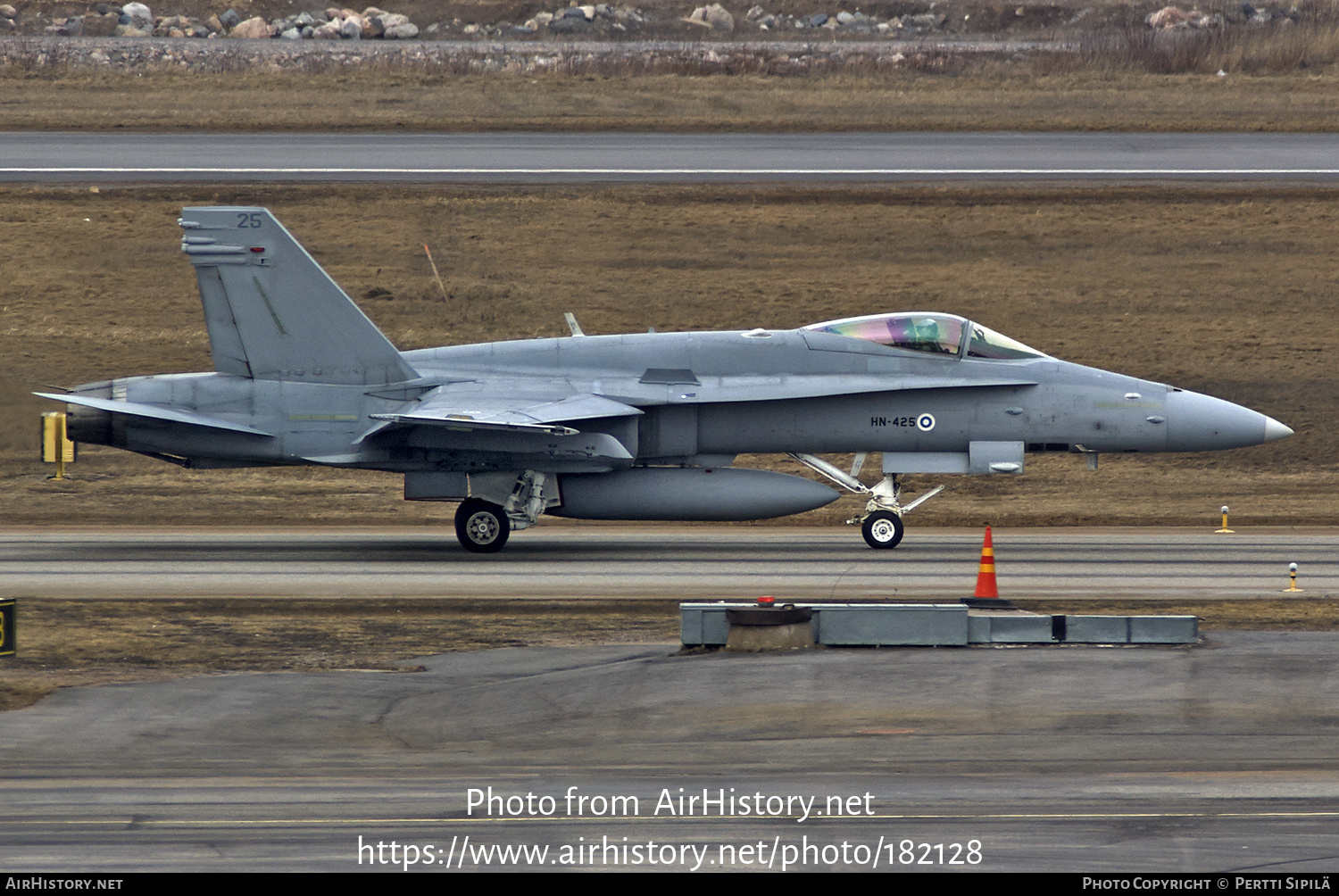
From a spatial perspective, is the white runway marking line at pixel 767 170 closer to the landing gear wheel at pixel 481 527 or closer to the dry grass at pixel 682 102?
the dry grass at pixel 682 102

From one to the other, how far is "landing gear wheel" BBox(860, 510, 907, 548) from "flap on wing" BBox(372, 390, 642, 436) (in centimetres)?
375

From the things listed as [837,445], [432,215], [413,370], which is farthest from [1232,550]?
[432,215]

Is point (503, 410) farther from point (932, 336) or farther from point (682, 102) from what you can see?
point (682, 102)

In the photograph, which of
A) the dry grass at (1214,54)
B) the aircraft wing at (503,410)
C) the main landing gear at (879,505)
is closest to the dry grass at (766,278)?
the main landing gear at (879,505)

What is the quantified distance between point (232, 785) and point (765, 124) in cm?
3806

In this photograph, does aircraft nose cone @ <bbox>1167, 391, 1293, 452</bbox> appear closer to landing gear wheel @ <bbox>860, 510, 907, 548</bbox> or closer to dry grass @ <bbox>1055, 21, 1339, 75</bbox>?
landing gear wheel @ <bbox>860, 510, 907, 548</bbox>

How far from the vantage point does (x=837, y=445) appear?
23953mm

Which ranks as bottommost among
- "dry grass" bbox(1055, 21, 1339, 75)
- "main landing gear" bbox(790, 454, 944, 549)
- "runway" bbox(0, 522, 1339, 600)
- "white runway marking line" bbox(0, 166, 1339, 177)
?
"runway" bbox(0, 522, 1339, 600)

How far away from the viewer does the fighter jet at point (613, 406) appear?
75.5ft

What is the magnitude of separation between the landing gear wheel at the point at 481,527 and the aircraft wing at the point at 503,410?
147 cm

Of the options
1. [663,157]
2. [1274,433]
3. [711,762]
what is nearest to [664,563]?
[1274,433]

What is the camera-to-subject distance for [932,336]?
23562 millimetres

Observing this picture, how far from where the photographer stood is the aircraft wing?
72.4 ft

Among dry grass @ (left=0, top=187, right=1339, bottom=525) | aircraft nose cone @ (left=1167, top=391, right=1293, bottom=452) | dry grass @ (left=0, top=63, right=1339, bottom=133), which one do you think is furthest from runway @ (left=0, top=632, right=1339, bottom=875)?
dry grass @ (left=0, top=63, right=1339, bottom=133)
